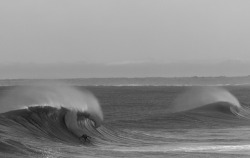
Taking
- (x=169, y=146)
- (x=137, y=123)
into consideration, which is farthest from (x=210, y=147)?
(x=137, y=123)

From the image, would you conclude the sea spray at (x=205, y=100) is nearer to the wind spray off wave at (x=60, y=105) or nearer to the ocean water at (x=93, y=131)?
the ocean water at (x=93, y=131)

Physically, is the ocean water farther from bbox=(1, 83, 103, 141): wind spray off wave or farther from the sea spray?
the sea spray

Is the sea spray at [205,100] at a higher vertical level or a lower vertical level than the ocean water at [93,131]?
higher

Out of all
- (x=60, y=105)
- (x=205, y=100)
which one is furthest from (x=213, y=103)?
→ (x=60, y=105)

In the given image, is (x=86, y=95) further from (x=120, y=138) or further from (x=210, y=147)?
(x=210, y=147)

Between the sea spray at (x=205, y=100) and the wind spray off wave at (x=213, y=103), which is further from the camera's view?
the sea spray at (x=205, y=100)

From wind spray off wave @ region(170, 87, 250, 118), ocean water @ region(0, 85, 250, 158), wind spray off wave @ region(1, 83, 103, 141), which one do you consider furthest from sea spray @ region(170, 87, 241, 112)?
wind spray off wave @ region(1, 83, 103, 141)

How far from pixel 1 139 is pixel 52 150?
187 centimetres

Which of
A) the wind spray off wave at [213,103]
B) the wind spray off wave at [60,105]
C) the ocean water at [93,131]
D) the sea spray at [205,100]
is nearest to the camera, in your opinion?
the ocean water at [93,131]

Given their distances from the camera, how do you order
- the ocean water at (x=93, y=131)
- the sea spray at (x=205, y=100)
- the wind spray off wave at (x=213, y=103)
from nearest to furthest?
the ocean water at (x=93, y=131) → the wind spray off wave at (x=213, y=103) → the sea spray at (x=205, y=100)

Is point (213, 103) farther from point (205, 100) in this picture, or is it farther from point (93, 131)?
point (93, 131)

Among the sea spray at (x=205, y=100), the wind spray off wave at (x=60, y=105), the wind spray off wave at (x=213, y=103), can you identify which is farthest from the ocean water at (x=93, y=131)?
the sea spray at (x=205, y=100)

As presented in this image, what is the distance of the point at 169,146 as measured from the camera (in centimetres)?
2930

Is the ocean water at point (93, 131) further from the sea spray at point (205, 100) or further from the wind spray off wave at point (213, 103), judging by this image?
the sea spray at point (205, 100)
